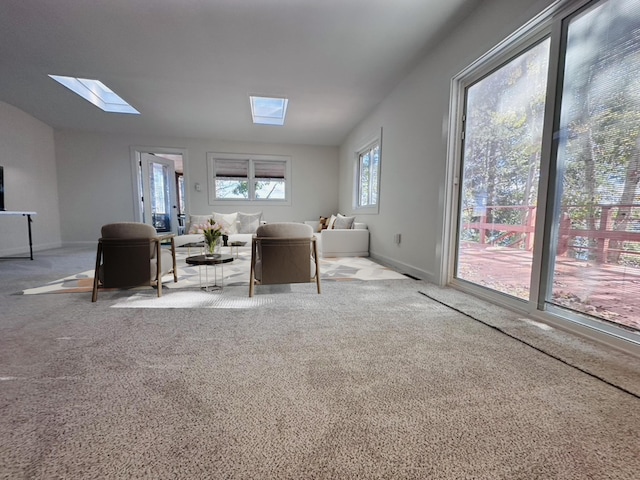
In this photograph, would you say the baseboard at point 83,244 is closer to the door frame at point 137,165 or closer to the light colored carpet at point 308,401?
the door frame at point 137,165

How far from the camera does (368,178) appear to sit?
5.44m

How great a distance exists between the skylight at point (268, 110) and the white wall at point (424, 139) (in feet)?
5.91

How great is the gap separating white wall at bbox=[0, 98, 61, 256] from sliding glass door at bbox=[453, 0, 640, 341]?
7350mm

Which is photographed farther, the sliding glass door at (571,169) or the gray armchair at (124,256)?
the gray armchair at (124,256)

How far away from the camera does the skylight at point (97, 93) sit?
4.00m

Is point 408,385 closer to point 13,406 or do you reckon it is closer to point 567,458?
point 567,458

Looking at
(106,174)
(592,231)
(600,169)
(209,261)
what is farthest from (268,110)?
(592,231)

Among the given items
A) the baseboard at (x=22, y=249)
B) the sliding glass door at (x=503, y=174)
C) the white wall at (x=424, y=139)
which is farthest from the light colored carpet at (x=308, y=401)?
the baseboard at (x=22, y=249)

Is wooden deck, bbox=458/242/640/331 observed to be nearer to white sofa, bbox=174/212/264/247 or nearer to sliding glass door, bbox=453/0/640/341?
sliding glass door, bbox=453/0/640/341

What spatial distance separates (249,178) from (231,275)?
4020 millimetres

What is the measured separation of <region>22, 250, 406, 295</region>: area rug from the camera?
284 cm

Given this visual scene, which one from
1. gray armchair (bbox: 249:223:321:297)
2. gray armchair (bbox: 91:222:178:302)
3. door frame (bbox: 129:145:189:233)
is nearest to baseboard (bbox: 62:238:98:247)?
door frame (bbox: 129:145:189:233)

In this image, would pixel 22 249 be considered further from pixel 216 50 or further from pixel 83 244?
pixel 216 50

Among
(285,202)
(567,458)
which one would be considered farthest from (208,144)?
(567,458)
